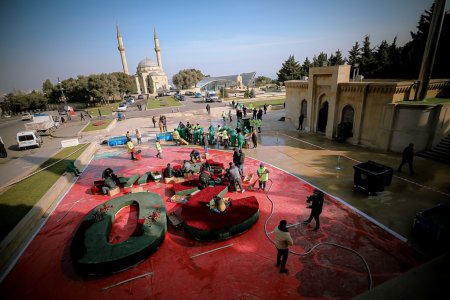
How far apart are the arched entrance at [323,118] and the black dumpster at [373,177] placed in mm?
11600

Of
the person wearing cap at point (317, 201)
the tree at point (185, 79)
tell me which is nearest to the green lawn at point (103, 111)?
the person wearing cap at point (317, 201)

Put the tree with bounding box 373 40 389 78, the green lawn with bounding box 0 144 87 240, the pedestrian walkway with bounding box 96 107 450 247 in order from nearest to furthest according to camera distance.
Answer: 1. the pedestrian walkway with bounding box 96 107 450 247
2. the green lawn with bounding box 0 144 87 240
3. the tree with bounding box 373 40 389 78

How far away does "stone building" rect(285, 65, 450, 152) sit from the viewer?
14.7 m

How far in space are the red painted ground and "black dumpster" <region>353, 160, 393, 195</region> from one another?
1920 millimetres

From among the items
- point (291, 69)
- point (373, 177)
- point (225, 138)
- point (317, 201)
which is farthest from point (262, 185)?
Result: point (291, 69)

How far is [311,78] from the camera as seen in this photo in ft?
70.3

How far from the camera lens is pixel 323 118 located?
22.1 m

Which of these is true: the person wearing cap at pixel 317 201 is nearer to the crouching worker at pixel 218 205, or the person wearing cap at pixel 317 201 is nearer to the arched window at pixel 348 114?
the crouching worker at pixel 218 205

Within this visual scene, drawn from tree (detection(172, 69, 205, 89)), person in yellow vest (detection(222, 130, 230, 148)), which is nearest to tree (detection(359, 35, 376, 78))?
person in yellow vest (detection(222, 130, 230, 148))

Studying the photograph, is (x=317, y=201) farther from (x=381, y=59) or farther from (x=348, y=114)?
(x=381, y=59)

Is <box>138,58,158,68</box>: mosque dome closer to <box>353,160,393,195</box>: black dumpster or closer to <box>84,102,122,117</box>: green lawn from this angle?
<box>84,102,122,117</box>: green lawn

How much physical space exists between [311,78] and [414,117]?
9.08 metres

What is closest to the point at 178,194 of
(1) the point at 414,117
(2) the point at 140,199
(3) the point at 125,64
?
(2) the point at 140,199

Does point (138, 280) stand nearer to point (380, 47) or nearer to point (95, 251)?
point (95, 251)
